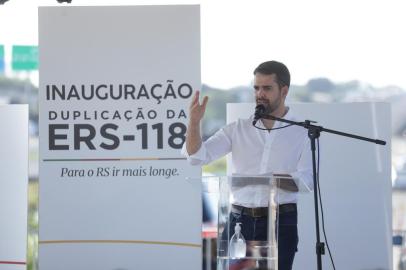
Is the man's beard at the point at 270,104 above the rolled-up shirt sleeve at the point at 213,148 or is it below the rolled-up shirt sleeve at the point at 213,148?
above

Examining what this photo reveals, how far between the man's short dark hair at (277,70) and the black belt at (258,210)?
2.33ft

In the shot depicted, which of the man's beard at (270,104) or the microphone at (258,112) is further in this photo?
the man's beard at (270,104)

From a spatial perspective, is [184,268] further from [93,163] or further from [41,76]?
[41,76]

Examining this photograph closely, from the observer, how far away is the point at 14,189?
6.70 m

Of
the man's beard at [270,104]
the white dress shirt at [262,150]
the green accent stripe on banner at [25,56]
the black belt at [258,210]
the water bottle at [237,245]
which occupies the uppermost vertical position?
the green accent stripe on banner at [25,56]

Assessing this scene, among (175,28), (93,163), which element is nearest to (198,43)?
(175,28)

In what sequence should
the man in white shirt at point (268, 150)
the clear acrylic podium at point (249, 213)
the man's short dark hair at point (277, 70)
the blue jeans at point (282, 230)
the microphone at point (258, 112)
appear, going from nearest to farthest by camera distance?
the clear acrylic podium at point (249, 213) → the microphone at point (258, 112) → the blue jeans at point (282, 230) → the man in white shirt at point (268, 150) → the man's short dark hair at point (277, 70)

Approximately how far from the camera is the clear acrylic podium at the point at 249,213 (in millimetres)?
4480

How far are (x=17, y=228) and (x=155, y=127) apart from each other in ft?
4.67

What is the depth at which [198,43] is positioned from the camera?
6.18 m

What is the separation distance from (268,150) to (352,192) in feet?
6.19

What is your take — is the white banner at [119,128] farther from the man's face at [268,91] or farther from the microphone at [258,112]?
the microphone at [258,112]

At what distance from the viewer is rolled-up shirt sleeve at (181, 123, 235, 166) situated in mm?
4961

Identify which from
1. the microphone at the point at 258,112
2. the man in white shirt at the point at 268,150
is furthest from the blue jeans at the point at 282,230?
Answer: the microphone at the point at 258,112
